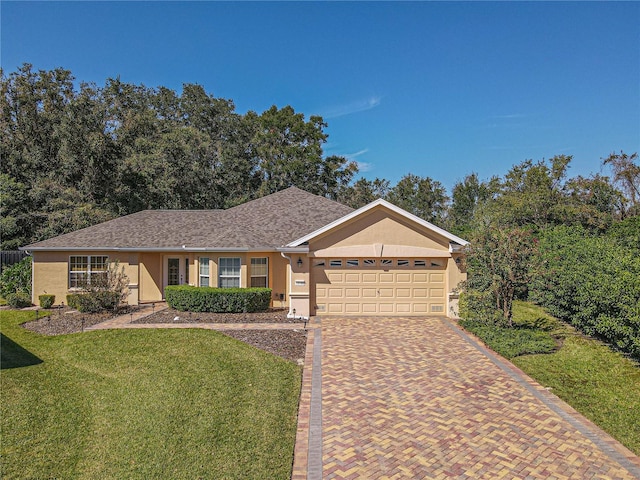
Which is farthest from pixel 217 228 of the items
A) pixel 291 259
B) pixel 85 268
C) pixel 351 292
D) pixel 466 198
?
pixel 466 198

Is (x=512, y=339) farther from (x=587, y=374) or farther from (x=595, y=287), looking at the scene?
(x=595, y=287)

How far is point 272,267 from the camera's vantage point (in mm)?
18391

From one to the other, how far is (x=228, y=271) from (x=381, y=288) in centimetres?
682

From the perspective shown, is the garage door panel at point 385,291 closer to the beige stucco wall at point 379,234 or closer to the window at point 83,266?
the beige stucco wall at point 379,234

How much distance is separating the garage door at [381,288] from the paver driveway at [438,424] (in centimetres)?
520

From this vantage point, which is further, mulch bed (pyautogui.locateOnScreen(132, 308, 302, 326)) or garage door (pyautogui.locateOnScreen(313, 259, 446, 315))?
garage door (pyautogui.locateOnScreen(313, 259, 446, 315))

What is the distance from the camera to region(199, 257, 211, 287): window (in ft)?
59.3

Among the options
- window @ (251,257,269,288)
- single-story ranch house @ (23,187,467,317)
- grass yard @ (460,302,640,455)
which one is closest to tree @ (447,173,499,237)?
single-story ranch house @ (23,187,467,317)

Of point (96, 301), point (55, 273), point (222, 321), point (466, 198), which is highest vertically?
A: point (466, 198)

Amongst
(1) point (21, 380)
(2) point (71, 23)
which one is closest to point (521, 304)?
(1) point (21, 380)

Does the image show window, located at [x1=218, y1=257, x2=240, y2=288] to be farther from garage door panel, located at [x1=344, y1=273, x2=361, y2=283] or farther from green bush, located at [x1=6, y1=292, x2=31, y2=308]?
green bush, located at [x1=6, y1=292, x2=31, y2=308]

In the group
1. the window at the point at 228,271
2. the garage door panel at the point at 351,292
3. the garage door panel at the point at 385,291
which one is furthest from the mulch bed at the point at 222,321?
the garage door panel at the point at 385,291

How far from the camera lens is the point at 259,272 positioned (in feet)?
60.0

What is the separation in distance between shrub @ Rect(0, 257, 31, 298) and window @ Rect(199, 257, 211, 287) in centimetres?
957
